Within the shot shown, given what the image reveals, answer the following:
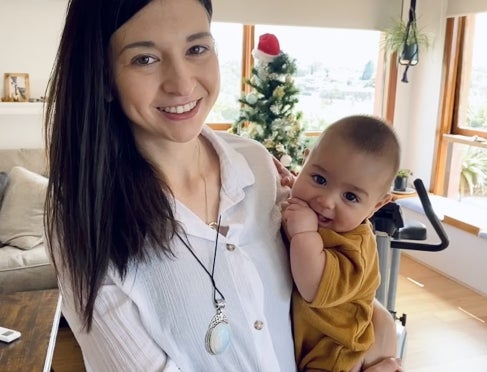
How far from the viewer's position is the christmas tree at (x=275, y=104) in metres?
3.60

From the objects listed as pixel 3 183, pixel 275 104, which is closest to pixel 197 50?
pixel 275 104

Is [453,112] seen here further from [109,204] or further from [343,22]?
[109,204]

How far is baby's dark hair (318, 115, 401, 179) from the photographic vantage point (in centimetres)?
115

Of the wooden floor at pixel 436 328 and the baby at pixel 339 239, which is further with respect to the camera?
the wooden floor at pixel 436 328

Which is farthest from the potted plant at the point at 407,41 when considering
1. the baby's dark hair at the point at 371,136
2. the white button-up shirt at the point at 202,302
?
the white button-up shirt at the point at 202,302

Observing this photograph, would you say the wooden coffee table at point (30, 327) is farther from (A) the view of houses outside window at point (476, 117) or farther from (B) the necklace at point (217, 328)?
(A) the view of houses outside window at point (476, 117)

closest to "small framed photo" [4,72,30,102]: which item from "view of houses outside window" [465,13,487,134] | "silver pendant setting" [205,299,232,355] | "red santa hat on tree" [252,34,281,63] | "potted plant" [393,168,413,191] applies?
"red santa hat on tree" [252,34,281,63]

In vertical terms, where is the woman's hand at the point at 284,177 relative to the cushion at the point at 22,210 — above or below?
above

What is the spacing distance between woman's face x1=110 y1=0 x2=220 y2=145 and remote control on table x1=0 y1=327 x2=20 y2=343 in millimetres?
1473

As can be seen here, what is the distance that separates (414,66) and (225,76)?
1.71m

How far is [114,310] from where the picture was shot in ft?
2.93

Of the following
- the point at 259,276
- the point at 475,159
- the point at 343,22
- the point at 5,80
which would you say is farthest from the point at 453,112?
the point at 259,276

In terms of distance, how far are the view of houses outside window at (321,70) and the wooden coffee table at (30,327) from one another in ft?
8.02

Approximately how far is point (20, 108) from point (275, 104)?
181 cm
